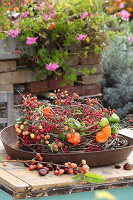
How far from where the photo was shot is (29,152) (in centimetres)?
141

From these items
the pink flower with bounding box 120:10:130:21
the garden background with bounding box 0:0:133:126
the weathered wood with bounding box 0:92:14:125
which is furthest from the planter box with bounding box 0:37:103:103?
the weathered wood with bounding box 0:92:14:125

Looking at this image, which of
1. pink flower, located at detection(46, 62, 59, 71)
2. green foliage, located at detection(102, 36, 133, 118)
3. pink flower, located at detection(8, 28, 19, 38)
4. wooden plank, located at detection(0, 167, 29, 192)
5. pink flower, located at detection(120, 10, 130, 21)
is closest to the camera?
wooden plank, located at detection(0, 167, 29, 192)

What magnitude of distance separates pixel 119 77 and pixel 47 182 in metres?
3.31

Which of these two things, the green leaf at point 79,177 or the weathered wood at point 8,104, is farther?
the weathered wood at point 8,104

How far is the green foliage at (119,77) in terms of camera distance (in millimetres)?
4266

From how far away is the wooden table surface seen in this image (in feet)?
3.89

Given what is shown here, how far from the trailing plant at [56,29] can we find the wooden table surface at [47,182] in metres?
2.08

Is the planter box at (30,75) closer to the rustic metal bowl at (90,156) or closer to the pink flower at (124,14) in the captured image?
the pink flower at (124,14)

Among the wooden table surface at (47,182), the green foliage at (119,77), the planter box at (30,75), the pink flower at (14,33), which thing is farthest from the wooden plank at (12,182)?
the green foliage at (119,77)

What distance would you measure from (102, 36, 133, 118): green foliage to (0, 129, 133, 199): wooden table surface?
2.81 m

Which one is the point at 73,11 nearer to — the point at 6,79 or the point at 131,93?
the point at 6,79

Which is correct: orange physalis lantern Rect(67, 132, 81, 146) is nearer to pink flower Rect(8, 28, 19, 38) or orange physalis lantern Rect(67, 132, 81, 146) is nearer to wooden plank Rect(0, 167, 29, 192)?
wooden plank Rect(0, 167, 29, 192)

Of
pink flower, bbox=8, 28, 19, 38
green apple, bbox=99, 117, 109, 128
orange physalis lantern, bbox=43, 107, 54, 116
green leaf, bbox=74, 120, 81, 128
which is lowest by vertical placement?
green leaf, bbox=74, 120, 81, 128

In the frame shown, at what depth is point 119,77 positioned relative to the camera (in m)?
4.41
